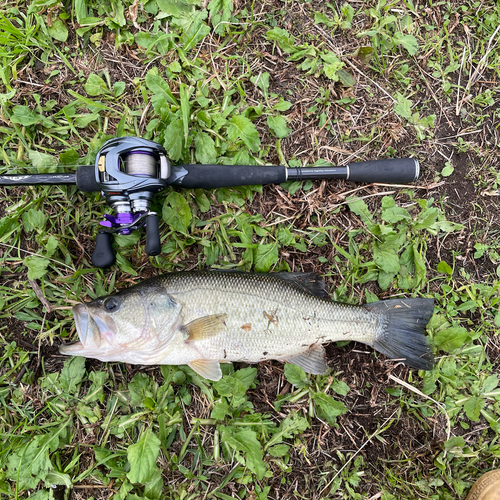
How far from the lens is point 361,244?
3.30 meters

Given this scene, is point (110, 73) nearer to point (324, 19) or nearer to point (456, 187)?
point (324, 19)

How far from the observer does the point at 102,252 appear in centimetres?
283

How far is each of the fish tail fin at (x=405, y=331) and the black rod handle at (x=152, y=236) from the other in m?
→ 1.82

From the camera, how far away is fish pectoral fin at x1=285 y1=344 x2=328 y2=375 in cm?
297

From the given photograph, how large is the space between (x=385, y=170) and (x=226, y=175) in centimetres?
142

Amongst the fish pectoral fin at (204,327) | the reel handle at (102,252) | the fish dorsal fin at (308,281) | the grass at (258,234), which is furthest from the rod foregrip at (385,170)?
the reel handle at (102,252)

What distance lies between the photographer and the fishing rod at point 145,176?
8.61ft

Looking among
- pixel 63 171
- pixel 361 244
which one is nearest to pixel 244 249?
pixel 361 244

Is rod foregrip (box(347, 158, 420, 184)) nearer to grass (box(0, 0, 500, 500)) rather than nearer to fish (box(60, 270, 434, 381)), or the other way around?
grass (box(0, 0, 500, 500))

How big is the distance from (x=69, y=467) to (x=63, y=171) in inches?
98.0

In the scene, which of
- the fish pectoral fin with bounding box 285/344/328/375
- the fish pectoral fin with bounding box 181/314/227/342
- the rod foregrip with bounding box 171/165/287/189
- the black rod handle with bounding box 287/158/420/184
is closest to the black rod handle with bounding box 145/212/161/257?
the rod foregrip with bounding box 171/165/287/189

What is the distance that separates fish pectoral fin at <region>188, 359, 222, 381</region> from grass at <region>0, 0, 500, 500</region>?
0.21m

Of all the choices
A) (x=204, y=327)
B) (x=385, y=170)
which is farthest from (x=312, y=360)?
(x=385, y=170)

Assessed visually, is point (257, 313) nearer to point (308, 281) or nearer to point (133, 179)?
point (308, 281)
